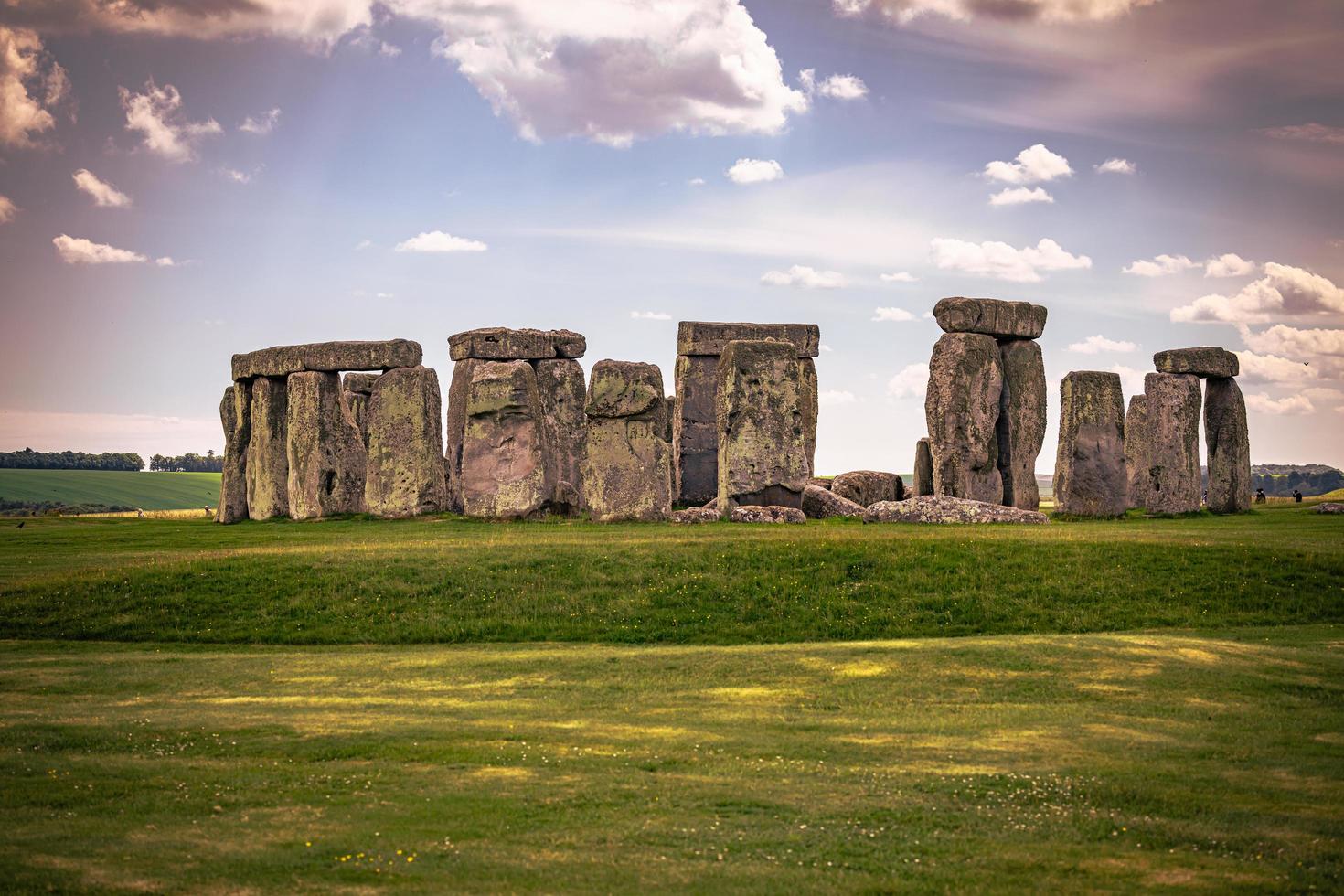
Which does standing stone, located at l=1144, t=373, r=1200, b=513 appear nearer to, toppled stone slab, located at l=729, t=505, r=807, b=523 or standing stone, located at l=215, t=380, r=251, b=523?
toppled stone slab, located at l=729, t=505, r=807, b=523

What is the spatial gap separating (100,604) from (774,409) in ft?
46.6

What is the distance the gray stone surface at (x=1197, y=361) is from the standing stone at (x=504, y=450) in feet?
53.7

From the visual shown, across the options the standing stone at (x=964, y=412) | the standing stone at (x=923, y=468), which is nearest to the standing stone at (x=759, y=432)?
the standing stone at (x=964, y=412)

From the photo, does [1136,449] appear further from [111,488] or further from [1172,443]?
[111,488]

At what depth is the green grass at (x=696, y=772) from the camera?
902cm

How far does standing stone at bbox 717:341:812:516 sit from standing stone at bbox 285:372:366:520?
10.3 m

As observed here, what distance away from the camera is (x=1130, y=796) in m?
10.5

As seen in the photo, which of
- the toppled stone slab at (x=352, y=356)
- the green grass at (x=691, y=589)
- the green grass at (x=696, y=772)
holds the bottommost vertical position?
the green grass at (x=696, y=772)

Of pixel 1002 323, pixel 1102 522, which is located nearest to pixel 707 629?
pixel 1102 522

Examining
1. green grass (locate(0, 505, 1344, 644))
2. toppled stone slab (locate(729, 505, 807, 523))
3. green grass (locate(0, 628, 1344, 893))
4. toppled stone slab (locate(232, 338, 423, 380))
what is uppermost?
toppled stone slab (locate(232, 338, 423, 380))

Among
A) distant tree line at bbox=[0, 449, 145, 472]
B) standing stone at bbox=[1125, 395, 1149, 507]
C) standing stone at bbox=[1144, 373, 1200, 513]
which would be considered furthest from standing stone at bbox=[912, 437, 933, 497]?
distant tree line at bbox=[0, 449, 145, 472]

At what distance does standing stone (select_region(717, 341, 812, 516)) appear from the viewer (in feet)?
98.0

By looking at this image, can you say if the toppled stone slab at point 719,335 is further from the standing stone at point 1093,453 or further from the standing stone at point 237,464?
the standing stone at point 237,464

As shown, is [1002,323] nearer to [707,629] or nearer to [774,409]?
[774,409]
